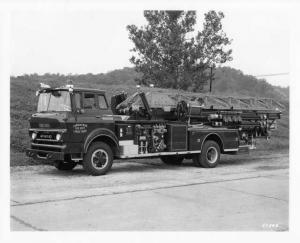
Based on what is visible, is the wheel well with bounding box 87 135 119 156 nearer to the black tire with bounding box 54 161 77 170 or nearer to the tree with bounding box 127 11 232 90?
the black tire with bounding box 54 161 77 170

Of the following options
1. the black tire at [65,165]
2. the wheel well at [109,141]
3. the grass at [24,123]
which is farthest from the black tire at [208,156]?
the grass at [24,123]

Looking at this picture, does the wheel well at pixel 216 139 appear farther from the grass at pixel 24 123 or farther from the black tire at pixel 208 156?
the grass at pixel 24 123

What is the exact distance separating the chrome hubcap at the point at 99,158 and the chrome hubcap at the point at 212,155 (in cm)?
412

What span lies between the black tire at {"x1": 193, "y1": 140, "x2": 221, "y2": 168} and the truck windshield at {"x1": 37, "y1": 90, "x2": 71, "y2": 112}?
490 centimetres

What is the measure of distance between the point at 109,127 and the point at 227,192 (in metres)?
3.99

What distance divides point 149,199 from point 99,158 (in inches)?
137

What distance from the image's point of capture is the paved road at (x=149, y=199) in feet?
24.1

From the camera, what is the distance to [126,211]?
26.7 feet

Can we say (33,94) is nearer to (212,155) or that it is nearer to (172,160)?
(172,160)

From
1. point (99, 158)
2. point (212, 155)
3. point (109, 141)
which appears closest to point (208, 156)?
point (212, 155)

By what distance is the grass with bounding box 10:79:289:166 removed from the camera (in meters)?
14.9

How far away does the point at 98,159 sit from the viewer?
12289mm

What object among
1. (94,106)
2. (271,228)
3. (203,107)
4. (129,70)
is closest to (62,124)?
(94,106)

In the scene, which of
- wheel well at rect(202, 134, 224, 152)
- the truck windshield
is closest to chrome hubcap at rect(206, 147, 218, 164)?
wheel well at rect(202, 134, 224, 152)
